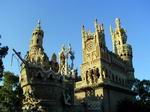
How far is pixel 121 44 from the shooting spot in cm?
5797

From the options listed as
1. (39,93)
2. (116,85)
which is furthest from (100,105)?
(39,93)

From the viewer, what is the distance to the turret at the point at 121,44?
5709 cm

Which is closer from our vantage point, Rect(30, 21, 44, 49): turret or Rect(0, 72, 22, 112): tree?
Rect(0, 72, 22, 112): tree

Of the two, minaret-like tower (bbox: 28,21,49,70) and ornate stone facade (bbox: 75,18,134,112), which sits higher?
minaret-like tower (bbox: 28,21,49,70)

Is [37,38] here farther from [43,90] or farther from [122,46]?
[43,90]

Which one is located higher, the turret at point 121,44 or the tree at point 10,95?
the turret at point 121,44

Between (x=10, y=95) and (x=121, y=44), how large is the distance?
25562mm

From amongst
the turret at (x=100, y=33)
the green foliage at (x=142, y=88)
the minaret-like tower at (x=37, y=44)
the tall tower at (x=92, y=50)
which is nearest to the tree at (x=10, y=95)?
the minaret-like tower at (x=37, y=44)

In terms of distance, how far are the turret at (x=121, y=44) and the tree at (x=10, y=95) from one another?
21950mm

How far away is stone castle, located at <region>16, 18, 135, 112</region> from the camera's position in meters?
37.6

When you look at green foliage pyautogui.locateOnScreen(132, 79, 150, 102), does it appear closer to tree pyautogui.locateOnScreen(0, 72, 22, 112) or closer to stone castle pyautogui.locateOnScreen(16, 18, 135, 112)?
stone castle pyautogui.locateOnScreen(16, 18, 135, 112)

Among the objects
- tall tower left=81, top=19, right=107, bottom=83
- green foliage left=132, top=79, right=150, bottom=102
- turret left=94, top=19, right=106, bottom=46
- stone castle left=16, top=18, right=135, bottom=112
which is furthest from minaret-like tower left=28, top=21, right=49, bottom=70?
green foliage left=132, top=79, right=150, bottom=102

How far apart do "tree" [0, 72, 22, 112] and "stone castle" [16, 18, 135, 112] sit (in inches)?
167

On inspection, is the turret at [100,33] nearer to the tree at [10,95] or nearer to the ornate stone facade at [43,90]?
the ornate stone facade at [43,90]
